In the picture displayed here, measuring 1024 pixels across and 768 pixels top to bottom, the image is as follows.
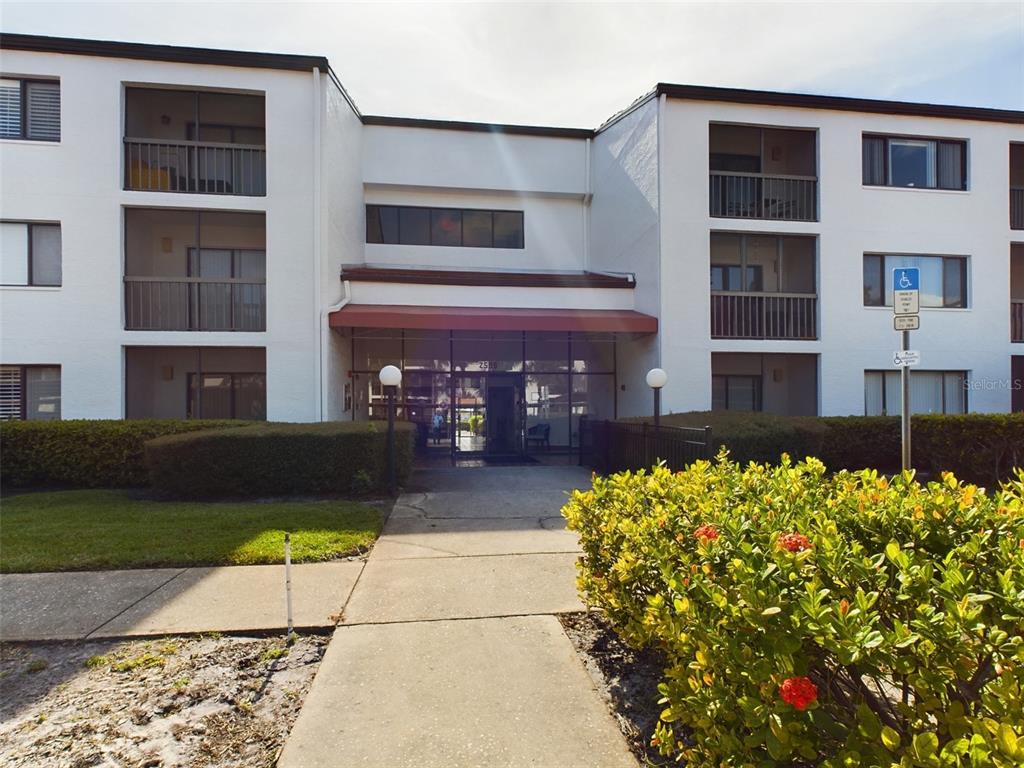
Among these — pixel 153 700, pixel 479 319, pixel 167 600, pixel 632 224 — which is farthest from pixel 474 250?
pixel 153 700

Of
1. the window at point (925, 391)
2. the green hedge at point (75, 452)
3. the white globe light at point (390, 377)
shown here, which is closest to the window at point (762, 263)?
the window at point (925, 391)

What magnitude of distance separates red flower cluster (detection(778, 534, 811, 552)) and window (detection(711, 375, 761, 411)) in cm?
1350

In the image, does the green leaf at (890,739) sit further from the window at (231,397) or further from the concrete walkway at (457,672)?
the window at (231,397)

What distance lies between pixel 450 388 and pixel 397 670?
12204 mm

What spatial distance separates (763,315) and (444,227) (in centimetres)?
933

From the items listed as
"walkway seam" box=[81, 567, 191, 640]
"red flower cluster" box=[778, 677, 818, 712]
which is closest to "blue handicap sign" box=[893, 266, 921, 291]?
"red flower cluster" box=[778, 677, 818, 712]

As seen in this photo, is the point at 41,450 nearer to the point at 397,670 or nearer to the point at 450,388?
the point at 450,388

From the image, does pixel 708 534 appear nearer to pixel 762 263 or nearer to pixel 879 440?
pixel 879 440

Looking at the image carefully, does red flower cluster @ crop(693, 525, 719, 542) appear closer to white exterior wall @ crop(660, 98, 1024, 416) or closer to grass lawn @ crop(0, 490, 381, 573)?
grass lawn @ crop(0, 490, 381, 573)

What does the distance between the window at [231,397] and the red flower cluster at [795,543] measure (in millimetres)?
13889

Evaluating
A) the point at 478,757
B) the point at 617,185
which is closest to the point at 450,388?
the point at 617,185

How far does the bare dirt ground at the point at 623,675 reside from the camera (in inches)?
121

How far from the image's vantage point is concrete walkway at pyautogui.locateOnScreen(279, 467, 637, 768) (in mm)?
2934

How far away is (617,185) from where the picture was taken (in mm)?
15141
